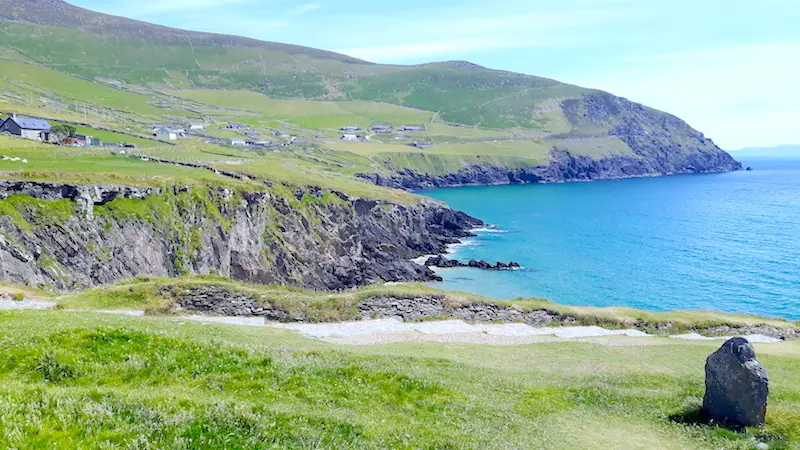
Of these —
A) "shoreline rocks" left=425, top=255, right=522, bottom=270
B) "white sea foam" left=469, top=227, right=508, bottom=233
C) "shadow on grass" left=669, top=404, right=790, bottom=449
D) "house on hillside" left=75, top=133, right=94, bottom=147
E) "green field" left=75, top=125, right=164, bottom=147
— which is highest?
"green field" left=75, top=125, right=164, bottom=147

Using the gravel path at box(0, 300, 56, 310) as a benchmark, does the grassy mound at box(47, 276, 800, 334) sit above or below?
below

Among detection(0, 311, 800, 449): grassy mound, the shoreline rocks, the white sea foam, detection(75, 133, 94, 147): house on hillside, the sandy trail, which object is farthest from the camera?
the white sea foam

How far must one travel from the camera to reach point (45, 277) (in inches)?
2184

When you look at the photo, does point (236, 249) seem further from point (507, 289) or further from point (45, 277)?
point (507, 289)

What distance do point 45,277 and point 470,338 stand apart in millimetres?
44246

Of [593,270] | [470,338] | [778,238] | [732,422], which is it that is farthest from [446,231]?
[732,422]

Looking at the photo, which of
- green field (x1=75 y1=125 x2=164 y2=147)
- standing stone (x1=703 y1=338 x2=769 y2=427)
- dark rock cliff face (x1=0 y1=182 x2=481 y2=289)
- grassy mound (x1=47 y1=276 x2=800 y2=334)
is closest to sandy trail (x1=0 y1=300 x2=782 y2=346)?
grassy mound (x1=47 y1=276 x2=800 y2=334)

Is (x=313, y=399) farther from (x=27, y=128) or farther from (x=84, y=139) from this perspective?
(x=84, y=139)

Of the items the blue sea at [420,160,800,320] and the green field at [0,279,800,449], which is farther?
the blue sea at [420,160,800,320]

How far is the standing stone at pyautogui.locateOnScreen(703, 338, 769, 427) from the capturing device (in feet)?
72.4

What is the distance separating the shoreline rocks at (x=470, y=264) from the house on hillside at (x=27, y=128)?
282 feet

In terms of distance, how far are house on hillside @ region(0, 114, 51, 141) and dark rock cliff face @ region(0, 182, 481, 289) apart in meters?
55.8

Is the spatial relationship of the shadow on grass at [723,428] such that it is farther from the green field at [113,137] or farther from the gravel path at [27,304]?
the green field at [113,137]

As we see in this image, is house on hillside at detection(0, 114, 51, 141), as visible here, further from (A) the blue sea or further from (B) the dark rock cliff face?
(A) the blue sea
